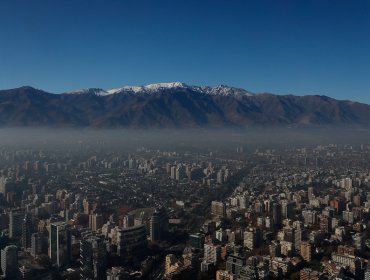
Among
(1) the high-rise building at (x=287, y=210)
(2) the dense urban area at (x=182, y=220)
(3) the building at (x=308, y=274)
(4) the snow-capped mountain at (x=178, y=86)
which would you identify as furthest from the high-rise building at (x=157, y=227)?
(4) the snow-capped mountain at (x=178, y=86)

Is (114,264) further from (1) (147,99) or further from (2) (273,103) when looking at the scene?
(2) (273,103)

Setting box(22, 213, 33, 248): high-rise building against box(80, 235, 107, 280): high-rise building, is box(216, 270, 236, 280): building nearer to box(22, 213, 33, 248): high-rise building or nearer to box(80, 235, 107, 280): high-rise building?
box(80, 235, 107, 280): high-rise building

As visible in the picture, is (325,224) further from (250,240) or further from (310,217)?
(250,240)

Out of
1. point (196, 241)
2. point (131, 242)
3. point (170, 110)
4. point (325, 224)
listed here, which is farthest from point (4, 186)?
point (170, 110)

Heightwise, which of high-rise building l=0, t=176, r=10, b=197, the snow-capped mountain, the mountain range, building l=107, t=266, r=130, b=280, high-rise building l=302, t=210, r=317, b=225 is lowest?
building l=107, t=266, r=130, b=280

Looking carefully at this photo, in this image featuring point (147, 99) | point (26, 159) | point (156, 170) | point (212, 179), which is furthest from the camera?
point (147, 99)

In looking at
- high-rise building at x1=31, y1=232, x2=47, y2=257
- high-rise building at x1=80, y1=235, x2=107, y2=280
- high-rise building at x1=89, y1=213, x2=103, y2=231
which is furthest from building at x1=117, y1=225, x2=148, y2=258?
high-rise building at x1=89, y1=213, x2=103, y2=231

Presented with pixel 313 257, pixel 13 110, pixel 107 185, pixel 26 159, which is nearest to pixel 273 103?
pixel 13 110

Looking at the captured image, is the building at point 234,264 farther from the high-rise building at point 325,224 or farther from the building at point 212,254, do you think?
the high-rise building at point 325,224

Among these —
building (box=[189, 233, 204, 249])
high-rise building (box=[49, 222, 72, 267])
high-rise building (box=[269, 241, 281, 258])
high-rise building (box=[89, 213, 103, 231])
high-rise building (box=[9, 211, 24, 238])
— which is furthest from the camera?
high-rise building (box=[89, 213, 103, 231])
